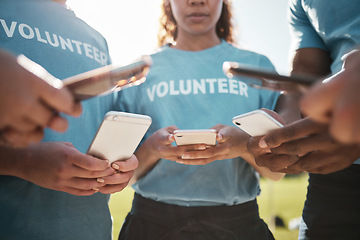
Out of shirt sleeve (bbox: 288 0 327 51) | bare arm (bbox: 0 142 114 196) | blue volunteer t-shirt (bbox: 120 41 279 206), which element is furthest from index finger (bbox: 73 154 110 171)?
shirt sleeve (bbox: 288 0 327 51)

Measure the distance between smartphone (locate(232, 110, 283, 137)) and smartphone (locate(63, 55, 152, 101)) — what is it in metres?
0.54

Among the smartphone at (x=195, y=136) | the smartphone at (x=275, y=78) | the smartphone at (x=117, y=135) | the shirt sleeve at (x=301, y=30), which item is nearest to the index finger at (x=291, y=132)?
the smartphone at (x=275, y=78)

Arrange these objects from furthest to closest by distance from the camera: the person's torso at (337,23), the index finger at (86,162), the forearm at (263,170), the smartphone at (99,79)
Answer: the forearm at (263,170)
the person's torso at (337,23)
the index finger at (86,162)
the smartphone at (99,79)

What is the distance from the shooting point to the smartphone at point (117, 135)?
48.6 inches

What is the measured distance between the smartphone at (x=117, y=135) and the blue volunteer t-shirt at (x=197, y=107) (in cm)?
47

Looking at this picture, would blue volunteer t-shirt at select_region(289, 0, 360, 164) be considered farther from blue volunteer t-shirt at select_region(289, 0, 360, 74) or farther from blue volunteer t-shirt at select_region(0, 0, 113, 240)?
blue volunteer t-shirt at select_region(0, 0, 113, 240)

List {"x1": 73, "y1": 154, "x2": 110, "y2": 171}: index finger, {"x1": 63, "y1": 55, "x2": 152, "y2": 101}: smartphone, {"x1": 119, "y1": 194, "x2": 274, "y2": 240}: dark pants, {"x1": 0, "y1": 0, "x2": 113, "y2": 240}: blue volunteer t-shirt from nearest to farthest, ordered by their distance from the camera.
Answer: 1. {"x1": 63, "y1": 55, "x2": 152, "y2": 101}: smartphone
2. {"x1": 73, "y1": 154, "x2": 110, "y2": 171}: index finger
3. {"x1": 0, "y1": 0, "x2": 113, "y2": 240}: blue volunteer t-shirt
4. {"x1": 119, "y1": 194, "x2": 274, "y2": 240}: dark pants

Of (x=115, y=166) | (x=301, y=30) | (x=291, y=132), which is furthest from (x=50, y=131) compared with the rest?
(x=301, y=30)

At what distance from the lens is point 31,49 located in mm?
1432

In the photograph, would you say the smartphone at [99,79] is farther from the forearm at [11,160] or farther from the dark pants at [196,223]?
the dark pants at [196,223]

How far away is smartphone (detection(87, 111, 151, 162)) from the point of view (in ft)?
4.05

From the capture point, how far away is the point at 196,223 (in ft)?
5.44

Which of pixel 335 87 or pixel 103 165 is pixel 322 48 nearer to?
pixel 335 87

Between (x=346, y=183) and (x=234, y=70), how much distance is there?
3.46 ft
